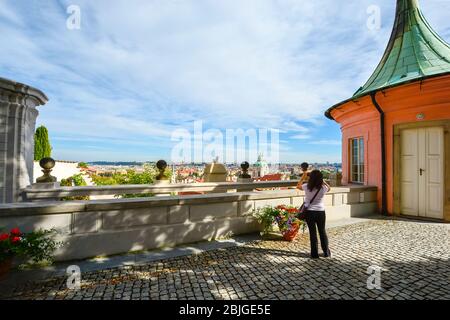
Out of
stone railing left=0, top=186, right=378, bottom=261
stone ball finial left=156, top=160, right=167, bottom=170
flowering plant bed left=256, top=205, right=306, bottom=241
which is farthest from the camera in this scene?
stone ball finial left=156, top=160, right=167, bottom=170

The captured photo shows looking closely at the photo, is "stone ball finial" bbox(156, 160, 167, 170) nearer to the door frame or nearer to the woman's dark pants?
the woman's dark pants

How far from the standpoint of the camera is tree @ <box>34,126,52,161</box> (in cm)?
2216

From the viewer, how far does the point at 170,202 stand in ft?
17.0

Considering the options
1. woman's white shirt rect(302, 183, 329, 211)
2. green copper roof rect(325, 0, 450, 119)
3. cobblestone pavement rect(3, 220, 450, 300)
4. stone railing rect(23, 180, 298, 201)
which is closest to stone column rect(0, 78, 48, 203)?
stone railing rect(23, 180, 298, 201)

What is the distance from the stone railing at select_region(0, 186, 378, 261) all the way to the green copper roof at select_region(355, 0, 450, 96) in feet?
21.6

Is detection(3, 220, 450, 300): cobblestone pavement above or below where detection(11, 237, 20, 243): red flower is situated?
below

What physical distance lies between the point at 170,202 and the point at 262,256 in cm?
216

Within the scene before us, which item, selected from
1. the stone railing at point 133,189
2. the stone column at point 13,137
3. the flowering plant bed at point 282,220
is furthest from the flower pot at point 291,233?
the stone column at point 13,137

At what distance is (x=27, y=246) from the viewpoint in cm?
373

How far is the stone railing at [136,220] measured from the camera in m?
4.27

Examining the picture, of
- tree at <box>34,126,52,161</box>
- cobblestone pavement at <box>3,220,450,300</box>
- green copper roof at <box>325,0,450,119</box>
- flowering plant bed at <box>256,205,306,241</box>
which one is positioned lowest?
cobblestone pavement at <box>3,220,450,300</box>

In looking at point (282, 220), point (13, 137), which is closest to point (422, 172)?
point (282, 220)

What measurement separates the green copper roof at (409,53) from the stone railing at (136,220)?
21.2 ft
